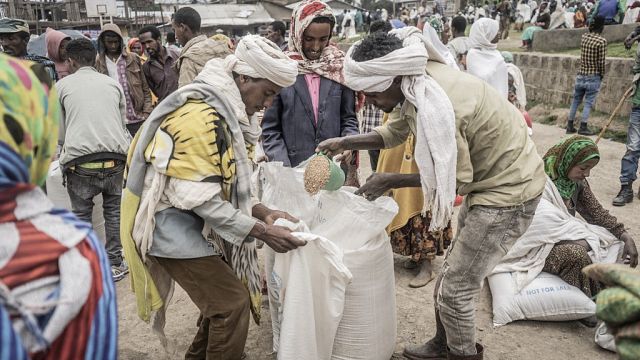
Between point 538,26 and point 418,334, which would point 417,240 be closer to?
point 418,334

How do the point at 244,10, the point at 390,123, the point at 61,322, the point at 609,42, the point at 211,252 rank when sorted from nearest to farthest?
1. the point at 61,322
2. the point at 211,252
3. the point at 390,123
4. the point at 609,42
5. the point at 244,10

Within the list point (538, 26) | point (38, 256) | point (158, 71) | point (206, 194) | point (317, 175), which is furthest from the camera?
point (538, 26)

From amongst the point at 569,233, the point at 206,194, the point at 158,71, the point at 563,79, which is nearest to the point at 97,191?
the point at 158,71

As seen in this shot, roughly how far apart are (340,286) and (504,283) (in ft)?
4.45

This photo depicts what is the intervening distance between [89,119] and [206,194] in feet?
6.30

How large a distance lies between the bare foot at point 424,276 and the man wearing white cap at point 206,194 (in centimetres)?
159

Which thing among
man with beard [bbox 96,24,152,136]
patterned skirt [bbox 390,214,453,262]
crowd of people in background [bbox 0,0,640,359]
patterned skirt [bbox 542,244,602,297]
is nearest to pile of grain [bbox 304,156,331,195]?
crowd of people in background [bbox 0,0,640,359]

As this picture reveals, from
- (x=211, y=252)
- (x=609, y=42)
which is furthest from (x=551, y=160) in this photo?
(x=609, y=42)

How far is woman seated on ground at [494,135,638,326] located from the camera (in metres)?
2.91

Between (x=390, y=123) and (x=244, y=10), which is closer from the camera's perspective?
(x=390, y=123)

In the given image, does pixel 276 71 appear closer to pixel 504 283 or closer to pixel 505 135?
pixel 505 135

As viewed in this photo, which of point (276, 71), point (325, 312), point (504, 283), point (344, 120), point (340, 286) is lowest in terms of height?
point (504, 283)

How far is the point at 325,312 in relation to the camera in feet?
7.32

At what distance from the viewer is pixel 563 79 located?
30.1 feet
